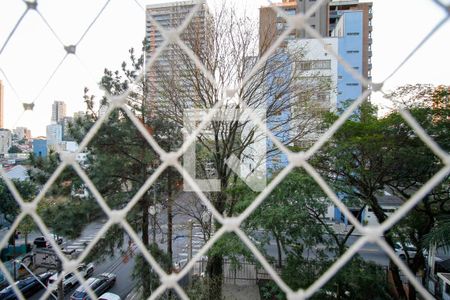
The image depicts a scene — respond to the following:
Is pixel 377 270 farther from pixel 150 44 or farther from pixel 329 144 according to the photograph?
pixel 150 44

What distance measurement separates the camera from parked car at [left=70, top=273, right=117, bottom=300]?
5.62m

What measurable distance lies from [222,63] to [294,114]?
1.27 metres

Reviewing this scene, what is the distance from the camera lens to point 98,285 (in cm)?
598

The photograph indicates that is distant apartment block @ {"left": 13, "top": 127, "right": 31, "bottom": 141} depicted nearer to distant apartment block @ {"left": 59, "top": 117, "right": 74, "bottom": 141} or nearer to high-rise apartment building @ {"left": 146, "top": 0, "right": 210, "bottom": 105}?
distant apartment block @ {"left": 59, "top": 117, "right": 74, "bottom": 141}

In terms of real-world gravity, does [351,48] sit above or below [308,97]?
above

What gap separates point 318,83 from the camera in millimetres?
4172

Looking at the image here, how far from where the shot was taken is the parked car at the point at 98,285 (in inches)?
221

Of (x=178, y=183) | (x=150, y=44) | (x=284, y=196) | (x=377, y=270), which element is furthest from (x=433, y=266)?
(x=150, y=44)

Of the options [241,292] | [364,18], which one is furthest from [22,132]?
[364,18]

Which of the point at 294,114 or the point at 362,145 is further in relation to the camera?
the point at 294,114

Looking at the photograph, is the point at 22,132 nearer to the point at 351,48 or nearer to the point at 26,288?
the point at 26,288

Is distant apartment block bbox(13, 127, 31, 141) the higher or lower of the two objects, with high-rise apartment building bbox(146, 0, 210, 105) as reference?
lower

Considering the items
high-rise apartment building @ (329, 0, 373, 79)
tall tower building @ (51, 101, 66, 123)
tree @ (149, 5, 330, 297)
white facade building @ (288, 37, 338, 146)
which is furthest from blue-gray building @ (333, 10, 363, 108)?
tall tower building @ (51, 101, 66, 123)

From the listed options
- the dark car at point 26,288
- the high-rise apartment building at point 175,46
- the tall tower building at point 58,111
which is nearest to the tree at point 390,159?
the high-rise apartment building at point 175,46
